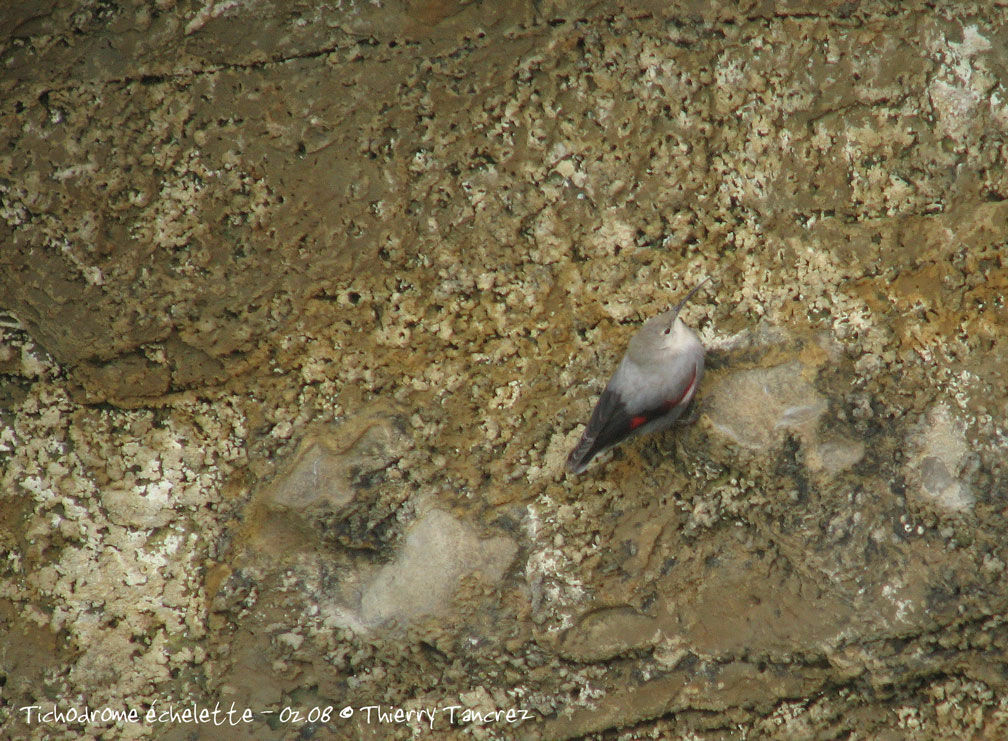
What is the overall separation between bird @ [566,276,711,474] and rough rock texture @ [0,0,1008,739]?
0.49 ft

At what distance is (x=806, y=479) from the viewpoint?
2.93 metres

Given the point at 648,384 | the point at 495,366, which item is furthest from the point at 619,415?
the point at 495,366

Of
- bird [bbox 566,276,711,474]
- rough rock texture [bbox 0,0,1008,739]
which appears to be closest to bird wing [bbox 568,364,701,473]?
bird [bbox 566,276,711,474]

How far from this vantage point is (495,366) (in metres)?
3.12

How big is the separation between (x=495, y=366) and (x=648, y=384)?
0.60 meters

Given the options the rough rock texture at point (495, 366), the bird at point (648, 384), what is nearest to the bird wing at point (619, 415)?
the bird at point (648, 384)

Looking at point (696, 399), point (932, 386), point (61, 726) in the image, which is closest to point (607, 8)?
point (696, 399)

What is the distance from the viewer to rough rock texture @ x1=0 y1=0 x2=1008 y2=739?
2883 millimetres

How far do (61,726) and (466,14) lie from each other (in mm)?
2938

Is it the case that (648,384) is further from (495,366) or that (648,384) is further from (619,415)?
(495,366)

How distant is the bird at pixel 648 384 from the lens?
9.32 ft

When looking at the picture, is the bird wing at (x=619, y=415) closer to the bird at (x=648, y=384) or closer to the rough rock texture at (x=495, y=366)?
the bird at (x=648, y=384)

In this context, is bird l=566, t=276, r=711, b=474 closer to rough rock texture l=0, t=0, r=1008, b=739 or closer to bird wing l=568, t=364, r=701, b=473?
bird wing l=568, t=364, r=701, b=473

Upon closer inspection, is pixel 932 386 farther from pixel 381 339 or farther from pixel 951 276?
pixel 381 339
